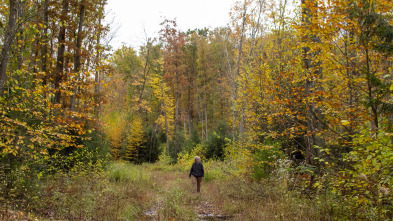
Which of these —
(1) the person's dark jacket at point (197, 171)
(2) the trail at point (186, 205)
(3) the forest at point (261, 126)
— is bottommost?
(2) the trail at point (186, 205)

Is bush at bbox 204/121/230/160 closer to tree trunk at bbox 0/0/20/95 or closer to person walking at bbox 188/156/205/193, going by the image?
person walking at bbox 188/156/205/193

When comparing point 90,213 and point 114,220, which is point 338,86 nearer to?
point 114,220

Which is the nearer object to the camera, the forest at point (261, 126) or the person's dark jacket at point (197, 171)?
the forest at point (261, 126)

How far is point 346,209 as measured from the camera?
4.94 meters

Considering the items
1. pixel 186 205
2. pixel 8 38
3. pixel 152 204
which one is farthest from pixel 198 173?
pixel 8 38

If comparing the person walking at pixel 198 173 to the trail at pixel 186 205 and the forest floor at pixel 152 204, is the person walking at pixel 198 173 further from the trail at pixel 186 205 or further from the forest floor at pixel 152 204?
the forest floor at pixel 152 204

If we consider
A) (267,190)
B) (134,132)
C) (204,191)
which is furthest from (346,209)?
(134,132)

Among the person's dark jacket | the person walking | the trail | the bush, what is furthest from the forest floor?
the bush

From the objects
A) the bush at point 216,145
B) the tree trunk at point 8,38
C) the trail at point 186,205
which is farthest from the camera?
the bush at point 216,145

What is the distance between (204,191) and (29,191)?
6.94m

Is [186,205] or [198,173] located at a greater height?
[198,173]

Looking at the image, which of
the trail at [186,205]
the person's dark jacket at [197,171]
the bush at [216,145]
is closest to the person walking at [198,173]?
the person's dark jacket at [197,171]

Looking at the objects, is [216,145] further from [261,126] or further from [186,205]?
[186,205]

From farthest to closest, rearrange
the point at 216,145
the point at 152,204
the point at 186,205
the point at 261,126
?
the point at 216,145 < the point at 261,126 < the point at 152,204 < the point at 186,205
